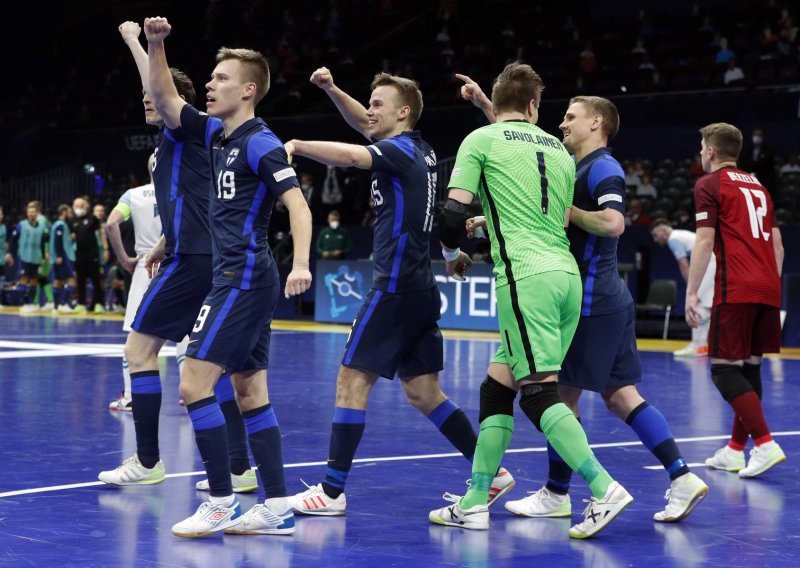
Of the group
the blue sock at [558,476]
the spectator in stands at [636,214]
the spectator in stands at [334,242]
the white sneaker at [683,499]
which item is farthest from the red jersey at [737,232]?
the spectator in stands at [334,242]

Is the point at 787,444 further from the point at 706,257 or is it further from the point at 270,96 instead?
the point at 270,96

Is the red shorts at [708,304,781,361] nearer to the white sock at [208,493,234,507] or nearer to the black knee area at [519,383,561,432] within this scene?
the black knee area at [519,383,561,432]

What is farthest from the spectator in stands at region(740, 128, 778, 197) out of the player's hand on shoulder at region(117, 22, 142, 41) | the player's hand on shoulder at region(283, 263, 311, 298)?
the player's hand on shoulder at region(283, 263, 311, 298)

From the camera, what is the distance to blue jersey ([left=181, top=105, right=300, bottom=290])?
16.4 feet

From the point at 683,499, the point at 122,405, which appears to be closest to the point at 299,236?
the point at 683,499

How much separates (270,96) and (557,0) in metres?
7.05

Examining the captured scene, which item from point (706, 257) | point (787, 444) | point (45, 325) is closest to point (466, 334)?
point (45, 325)

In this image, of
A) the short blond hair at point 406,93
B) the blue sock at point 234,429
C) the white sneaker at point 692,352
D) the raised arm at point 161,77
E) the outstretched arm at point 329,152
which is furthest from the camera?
the white sneaker at point 692,352

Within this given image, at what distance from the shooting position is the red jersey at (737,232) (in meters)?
6.88

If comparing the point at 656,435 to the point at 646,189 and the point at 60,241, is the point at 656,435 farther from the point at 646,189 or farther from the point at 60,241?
the point at 60,241

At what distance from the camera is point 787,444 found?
7.89 meters

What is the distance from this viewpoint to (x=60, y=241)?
74.1ft

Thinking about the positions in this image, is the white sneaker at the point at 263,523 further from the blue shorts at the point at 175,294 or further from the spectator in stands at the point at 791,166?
the spectator in stands at the point at 791,166

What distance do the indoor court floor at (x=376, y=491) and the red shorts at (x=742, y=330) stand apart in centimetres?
70
